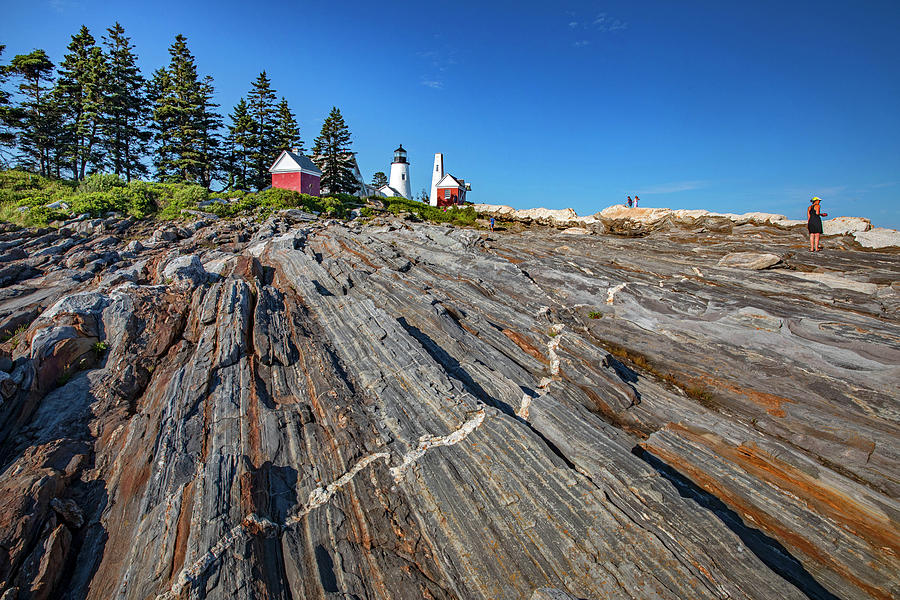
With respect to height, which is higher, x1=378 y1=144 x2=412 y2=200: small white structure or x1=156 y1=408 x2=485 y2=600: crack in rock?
x1=378 y1=144 x2=412 y2=200: small white structure

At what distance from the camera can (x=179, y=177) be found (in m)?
49.3

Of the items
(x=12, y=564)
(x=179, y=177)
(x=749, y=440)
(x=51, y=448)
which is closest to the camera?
(x=12, y=564)

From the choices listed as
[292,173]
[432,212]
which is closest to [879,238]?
[432,212]

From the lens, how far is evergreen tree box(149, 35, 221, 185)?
161 feet

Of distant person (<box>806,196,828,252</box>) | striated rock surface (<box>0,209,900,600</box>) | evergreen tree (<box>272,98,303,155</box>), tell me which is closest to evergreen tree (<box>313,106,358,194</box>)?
evergreen tree (<box>272,98,303,155</box>)

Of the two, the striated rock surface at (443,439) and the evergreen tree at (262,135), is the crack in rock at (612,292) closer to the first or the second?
the striated rock surface at (443,439)

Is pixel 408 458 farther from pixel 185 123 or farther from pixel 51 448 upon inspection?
pixel 185 123

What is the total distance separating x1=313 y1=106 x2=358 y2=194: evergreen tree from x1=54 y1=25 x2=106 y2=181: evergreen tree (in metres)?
26.6

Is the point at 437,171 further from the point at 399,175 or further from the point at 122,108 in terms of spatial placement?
the point at 122,108

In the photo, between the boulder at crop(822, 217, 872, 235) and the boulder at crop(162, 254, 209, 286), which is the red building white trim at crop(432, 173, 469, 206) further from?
the boulder at crop(162, 254, 209, 286)

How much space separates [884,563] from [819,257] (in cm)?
2166

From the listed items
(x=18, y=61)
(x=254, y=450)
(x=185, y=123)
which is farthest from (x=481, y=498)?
(x=18, y=61)

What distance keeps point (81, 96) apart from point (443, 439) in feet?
222

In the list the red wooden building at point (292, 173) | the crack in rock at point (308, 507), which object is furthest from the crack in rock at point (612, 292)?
the red wooden building at point (292, 173)
